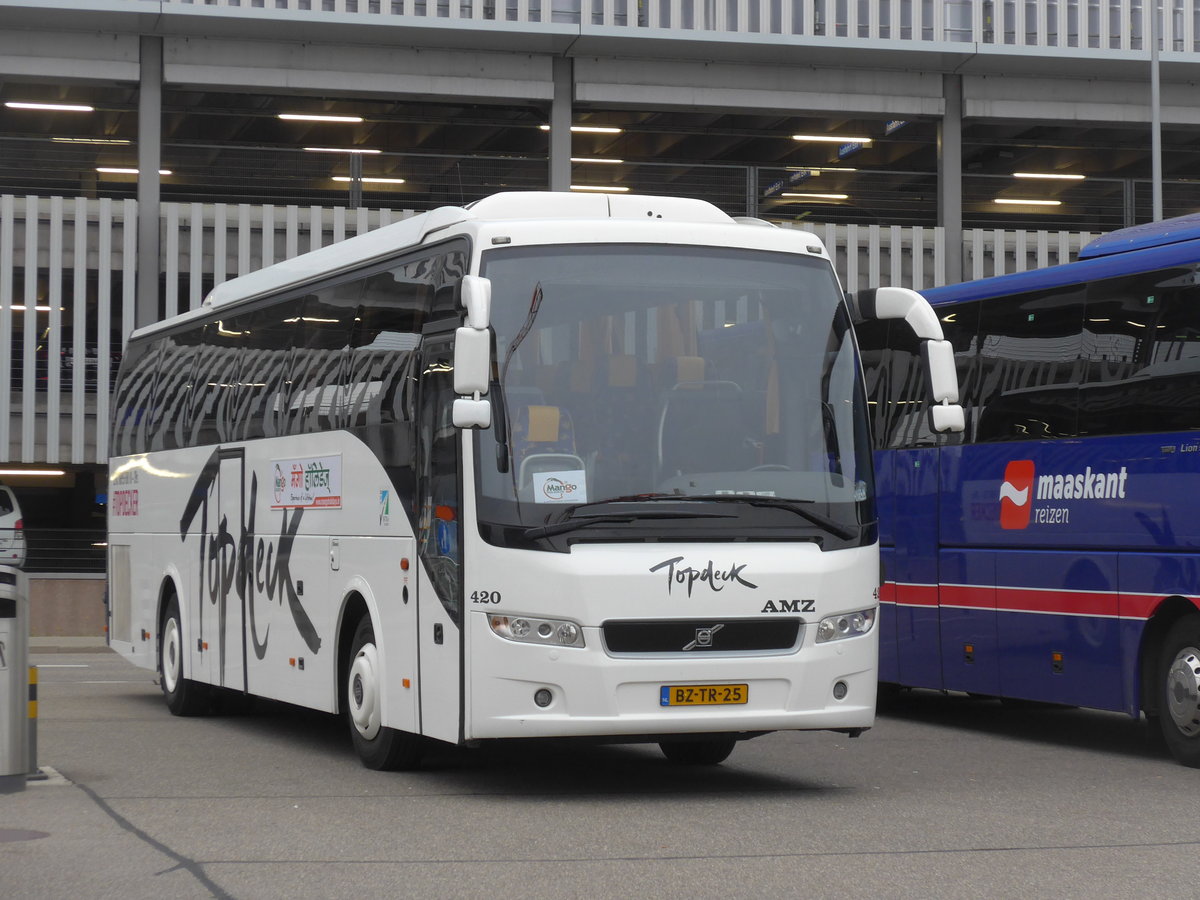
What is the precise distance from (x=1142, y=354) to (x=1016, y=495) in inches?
67.8

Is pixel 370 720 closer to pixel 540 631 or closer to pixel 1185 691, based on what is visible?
pixel 540 631

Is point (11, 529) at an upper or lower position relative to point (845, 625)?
upper

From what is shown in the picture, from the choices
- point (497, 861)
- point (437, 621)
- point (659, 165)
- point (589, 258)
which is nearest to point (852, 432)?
point (589, 258)

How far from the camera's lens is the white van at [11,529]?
26734 mm

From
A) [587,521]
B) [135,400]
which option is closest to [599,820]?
[587,521]

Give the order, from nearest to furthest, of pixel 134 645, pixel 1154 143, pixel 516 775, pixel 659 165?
1. pixel 516 775
2. pixel 134 645
3. pixel 1154 143
4. pixel 659 165

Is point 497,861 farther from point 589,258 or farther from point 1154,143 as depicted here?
point 1154,143

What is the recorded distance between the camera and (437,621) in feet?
34.2

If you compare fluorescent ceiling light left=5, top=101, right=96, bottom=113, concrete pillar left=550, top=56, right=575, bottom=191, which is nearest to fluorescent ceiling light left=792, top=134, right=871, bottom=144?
concrete pillar left=550, top=56, right=575, bottom=191

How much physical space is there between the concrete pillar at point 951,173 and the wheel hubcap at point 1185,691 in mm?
17500

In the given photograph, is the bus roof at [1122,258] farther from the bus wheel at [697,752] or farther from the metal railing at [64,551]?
the metal railing at [64,551]

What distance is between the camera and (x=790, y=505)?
10.2m

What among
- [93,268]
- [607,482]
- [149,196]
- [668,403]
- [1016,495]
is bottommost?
[1016,495]

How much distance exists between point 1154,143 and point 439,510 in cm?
1921
